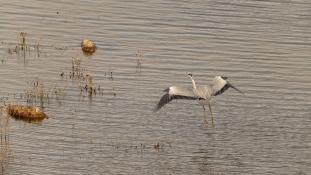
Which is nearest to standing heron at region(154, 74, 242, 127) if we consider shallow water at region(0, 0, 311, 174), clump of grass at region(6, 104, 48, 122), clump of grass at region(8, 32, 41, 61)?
shallow water at region(0, 0, 311, 174)

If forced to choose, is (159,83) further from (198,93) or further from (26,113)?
(26,113)

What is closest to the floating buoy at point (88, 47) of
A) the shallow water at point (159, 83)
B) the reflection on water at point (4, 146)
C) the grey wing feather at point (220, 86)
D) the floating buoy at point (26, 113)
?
the shallow water at point (159, 83)

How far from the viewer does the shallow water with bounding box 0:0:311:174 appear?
1917 cm

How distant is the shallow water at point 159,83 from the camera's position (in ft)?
62.9

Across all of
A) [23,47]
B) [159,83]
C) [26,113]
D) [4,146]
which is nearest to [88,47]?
[23,47]

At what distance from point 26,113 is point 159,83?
14.4 feet

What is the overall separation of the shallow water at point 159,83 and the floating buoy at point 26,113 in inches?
11.8

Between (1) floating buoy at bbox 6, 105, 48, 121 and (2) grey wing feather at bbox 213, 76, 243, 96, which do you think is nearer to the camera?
(1) floating buoy at bbox 6, 105, 48, 121

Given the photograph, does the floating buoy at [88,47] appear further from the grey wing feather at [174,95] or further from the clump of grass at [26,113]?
the clump of grass at [26,113]

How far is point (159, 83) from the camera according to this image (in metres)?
24.2

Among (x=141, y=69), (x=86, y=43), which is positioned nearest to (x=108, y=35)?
(x=86, y=43)

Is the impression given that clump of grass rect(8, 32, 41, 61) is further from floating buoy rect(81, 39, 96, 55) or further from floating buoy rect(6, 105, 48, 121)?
floating buoy rect(6, 105, 48, 121)

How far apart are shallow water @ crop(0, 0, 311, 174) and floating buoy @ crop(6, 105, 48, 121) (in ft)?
0.98

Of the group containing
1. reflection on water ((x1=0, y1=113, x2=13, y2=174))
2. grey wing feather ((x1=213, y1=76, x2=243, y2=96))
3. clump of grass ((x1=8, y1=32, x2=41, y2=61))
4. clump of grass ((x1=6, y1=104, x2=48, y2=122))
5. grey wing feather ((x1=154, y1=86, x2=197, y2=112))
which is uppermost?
clump of grass ((x1=8, y1=32, x2=41, y2=61))
